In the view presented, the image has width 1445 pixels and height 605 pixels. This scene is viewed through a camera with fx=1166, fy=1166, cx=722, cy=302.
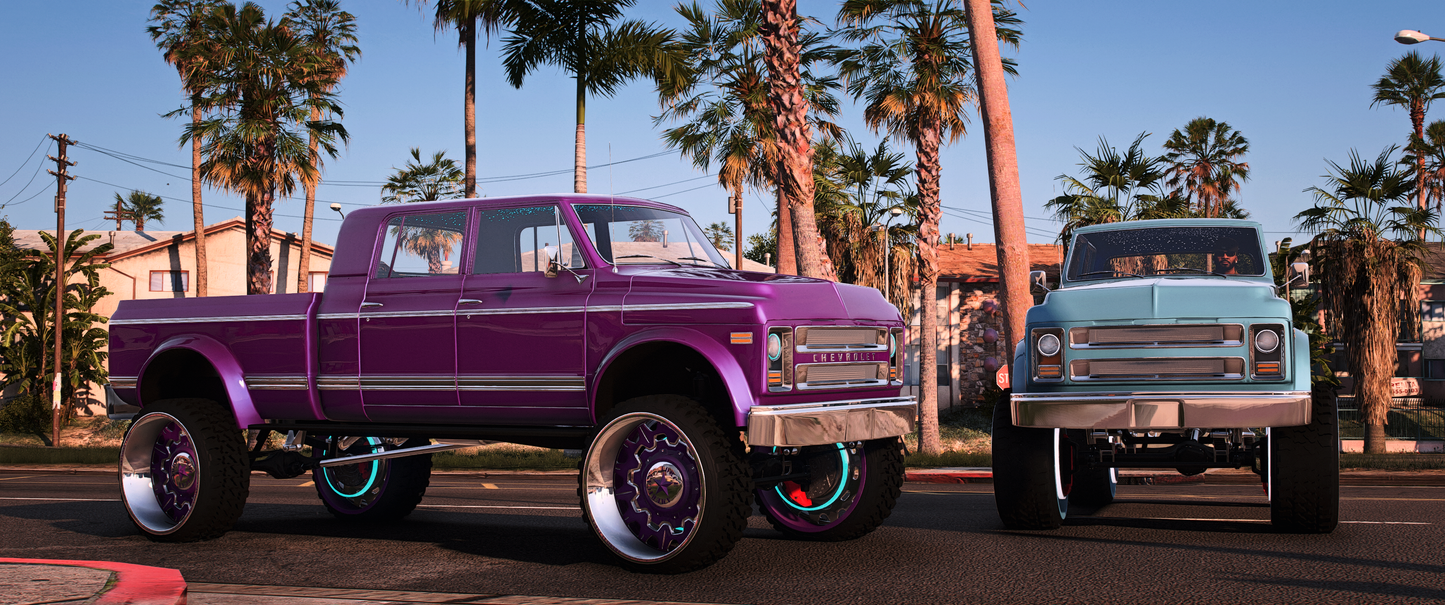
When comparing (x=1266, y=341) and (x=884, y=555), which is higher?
(x=1266, y=341)

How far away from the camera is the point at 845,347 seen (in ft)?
24.2

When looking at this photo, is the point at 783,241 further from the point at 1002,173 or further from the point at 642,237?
the point at 642,237

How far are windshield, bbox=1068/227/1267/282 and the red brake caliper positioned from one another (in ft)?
10.7

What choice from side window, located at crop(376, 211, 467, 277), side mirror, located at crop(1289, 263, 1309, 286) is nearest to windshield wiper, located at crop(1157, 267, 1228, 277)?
side mirror, located at crop(1289, 263, 1309, 286)

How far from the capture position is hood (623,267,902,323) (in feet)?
22.6

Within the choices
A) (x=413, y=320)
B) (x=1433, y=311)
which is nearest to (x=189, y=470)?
(x=413, y=320)

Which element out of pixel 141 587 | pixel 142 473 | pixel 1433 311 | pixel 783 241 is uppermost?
pixel 783 241

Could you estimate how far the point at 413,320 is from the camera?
26.2ft

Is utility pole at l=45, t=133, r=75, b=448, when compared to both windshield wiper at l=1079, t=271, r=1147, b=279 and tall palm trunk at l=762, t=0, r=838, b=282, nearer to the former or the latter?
tall palm trunk at l=762, t=0, r=838, b=282

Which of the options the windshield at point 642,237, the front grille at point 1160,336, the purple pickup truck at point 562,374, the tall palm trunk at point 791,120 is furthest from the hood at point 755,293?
the tall palm trunk at point 791,120

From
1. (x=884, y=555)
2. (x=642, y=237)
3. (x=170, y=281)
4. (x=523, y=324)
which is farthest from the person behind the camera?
(x=170, y=281)

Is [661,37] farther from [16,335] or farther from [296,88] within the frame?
[16,335]

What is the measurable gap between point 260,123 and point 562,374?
30.6m

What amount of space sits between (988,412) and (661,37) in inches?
762
